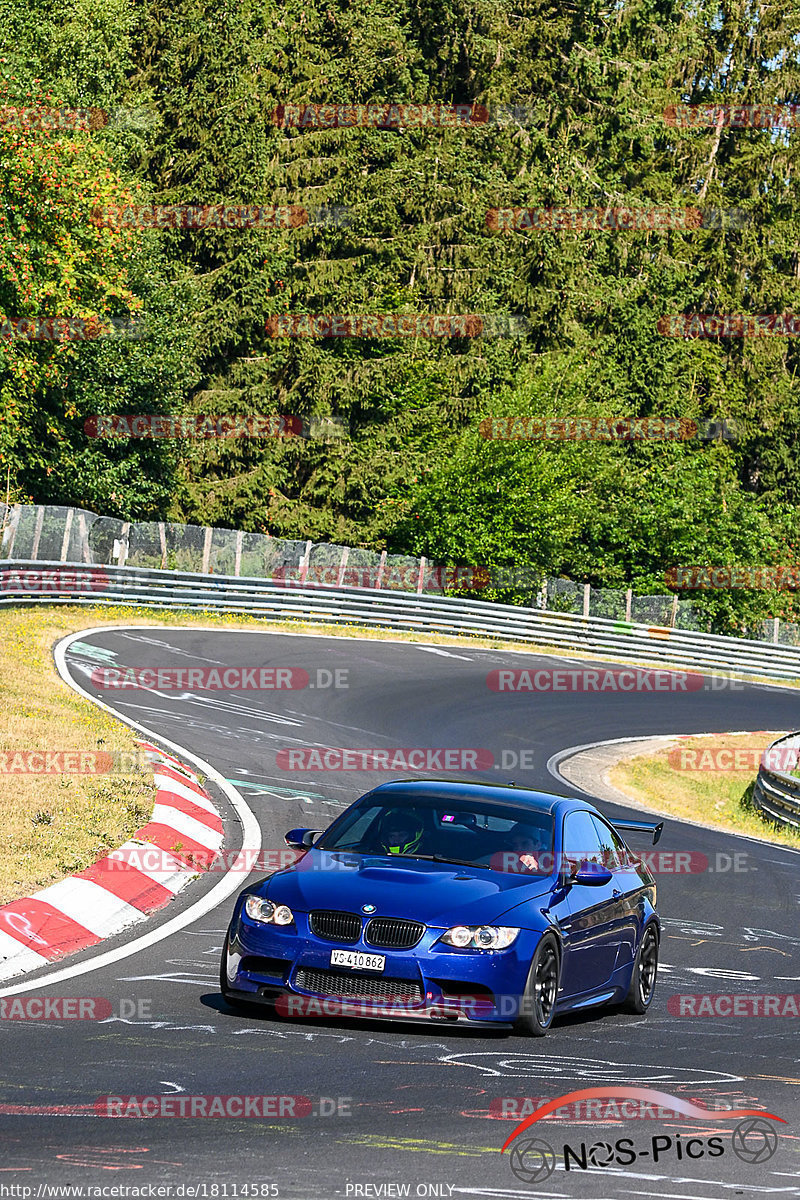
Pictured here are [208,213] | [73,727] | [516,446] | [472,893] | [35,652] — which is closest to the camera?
[472,893]

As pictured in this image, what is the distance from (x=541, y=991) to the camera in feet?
29.0

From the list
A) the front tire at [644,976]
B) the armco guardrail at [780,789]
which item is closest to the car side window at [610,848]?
the front tire at [644,976]

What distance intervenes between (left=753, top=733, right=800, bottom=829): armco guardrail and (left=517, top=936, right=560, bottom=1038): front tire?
46.0 feet

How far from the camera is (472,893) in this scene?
29.0 feet

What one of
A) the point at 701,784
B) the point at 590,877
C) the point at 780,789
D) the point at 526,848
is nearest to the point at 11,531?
the point at 701,784

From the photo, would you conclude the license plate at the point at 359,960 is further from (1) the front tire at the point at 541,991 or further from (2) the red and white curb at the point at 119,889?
(2) the red and white curb at the point at 119,889

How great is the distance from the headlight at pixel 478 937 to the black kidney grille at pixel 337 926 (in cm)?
46

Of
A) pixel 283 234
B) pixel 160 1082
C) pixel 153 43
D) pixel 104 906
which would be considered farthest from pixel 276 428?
pixel 160 1082

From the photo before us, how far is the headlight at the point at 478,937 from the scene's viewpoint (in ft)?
27.9

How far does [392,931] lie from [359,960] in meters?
0.23

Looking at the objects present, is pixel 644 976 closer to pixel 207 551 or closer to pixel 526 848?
pixel 526 848

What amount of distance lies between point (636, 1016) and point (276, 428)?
158ft

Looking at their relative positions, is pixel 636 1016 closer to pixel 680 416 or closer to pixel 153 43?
pixel 153 43

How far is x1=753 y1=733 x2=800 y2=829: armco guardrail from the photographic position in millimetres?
22438
